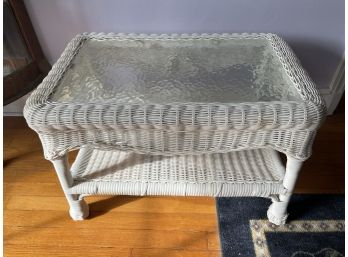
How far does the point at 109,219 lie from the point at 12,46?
60 cm

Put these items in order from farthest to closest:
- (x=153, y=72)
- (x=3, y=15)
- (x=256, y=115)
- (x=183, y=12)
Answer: (x=183, y=12) < (x=3, y=15) < (x=153, y=72) < (x=256, y=115)

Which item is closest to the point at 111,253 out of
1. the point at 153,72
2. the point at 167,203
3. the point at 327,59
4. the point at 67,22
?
the point at 167,203

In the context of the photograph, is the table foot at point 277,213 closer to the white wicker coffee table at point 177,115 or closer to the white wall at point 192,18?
the white wicker coffee table at point 177,115

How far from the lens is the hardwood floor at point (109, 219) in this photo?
0.85m

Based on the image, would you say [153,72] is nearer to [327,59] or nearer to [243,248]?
[243,248]

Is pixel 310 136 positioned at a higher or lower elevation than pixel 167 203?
higher

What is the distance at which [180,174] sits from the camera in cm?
82

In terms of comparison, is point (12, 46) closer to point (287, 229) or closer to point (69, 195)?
point (69, 195)

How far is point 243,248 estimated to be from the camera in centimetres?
84

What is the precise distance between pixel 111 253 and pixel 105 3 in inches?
29.3

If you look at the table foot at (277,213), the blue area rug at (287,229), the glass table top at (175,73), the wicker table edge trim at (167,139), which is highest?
the glass table top at (175,73)

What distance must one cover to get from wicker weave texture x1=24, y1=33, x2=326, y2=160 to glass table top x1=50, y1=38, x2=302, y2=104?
49 millimetres

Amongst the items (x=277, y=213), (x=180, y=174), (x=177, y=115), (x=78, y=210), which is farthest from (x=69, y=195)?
(x=277, y=213)

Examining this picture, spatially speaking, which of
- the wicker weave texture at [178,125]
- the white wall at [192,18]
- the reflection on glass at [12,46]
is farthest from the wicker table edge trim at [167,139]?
the white wall at [192,18]
